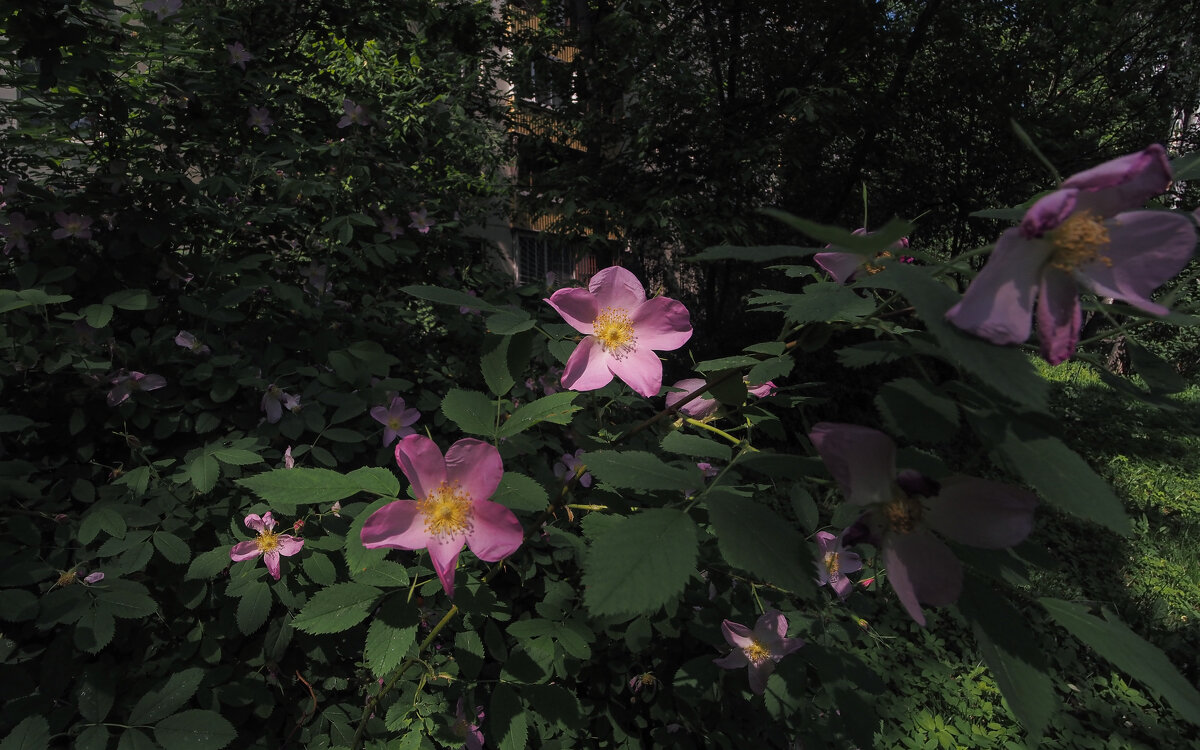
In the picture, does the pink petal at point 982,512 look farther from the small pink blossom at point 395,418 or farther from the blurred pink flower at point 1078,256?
the small pink blossom at point 395,418

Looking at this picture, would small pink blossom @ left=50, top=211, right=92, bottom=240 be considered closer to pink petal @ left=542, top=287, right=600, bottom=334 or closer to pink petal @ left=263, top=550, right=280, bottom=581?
pink petal @ left=263, top=550, right=280, bottom=581

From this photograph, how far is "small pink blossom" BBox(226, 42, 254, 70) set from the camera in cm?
203

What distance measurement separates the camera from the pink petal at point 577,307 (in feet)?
2.82

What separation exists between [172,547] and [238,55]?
1706 millimetres

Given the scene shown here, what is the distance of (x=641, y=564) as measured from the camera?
1.88 ft

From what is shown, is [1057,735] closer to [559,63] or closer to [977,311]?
[977,311]

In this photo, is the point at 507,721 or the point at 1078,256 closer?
the point at 1078,256

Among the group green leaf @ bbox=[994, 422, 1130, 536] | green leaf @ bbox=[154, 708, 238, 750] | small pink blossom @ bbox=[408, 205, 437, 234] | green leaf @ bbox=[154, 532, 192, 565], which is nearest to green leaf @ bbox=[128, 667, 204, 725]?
green leaf @ bbox=[154, 708, 238, 750]

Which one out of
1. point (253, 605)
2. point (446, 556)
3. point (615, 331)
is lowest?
point (253, 605)

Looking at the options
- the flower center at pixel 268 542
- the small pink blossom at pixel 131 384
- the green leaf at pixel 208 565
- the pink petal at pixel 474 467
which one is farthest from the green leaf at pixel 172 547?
the pink petal at pixel 474 467

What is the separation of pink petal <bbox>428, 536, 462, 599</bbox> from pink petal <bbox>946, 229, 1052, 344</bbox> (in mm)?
615

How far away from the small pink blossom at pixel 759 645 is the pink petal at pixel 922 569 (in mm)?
659

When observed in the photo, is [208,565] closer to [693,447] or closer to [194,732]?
[194,732]

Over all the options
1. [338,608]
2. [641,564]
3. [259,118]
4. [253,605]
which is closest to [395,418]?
[253,605]
